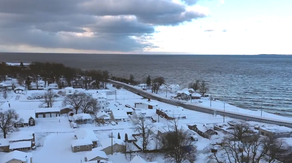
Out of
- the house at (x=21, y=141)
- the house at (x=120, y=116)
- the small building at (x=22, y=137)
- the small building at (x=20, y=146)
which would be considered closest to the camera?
the small building at (x=20, y=146)

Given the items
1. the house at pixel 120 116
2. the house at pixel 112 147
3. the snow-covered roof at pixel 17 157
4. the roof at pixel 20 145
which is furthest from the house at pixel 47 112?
the snow-covered roof at pixel 17 157

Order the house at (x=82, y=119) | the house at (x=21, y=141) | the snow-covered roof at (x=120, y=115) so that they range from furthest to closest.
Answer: the snow-covered roof at (x=120, y=115)
the house at (x=82, y=119)
the house at (x=21, y=141)

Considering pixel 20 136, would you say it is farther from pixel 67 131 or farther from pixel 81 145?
pixel 81 145

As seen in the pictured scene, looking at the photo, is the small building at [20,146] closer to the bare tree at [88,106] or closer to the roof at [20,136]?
the roof at [20,136]

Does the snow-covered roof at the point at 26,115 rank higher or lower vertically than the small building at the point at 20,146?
higher

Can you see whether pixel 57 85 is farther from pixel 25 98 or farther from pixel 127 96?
pixel 127 96

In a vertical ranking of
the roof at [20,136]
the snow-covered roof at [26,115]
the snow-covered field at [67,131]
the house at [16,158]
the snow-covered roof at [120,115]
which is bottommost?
the snow-covered field at [67,131]

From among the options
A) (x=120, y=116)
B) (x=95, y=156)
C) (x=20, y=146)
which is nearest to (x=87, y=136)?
(x=95, y=156)

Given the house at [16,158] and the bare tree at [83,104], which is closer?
the house at [16,158]

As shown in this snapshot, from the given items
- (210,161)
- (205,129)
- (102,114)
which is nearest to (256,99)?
(205,129)
